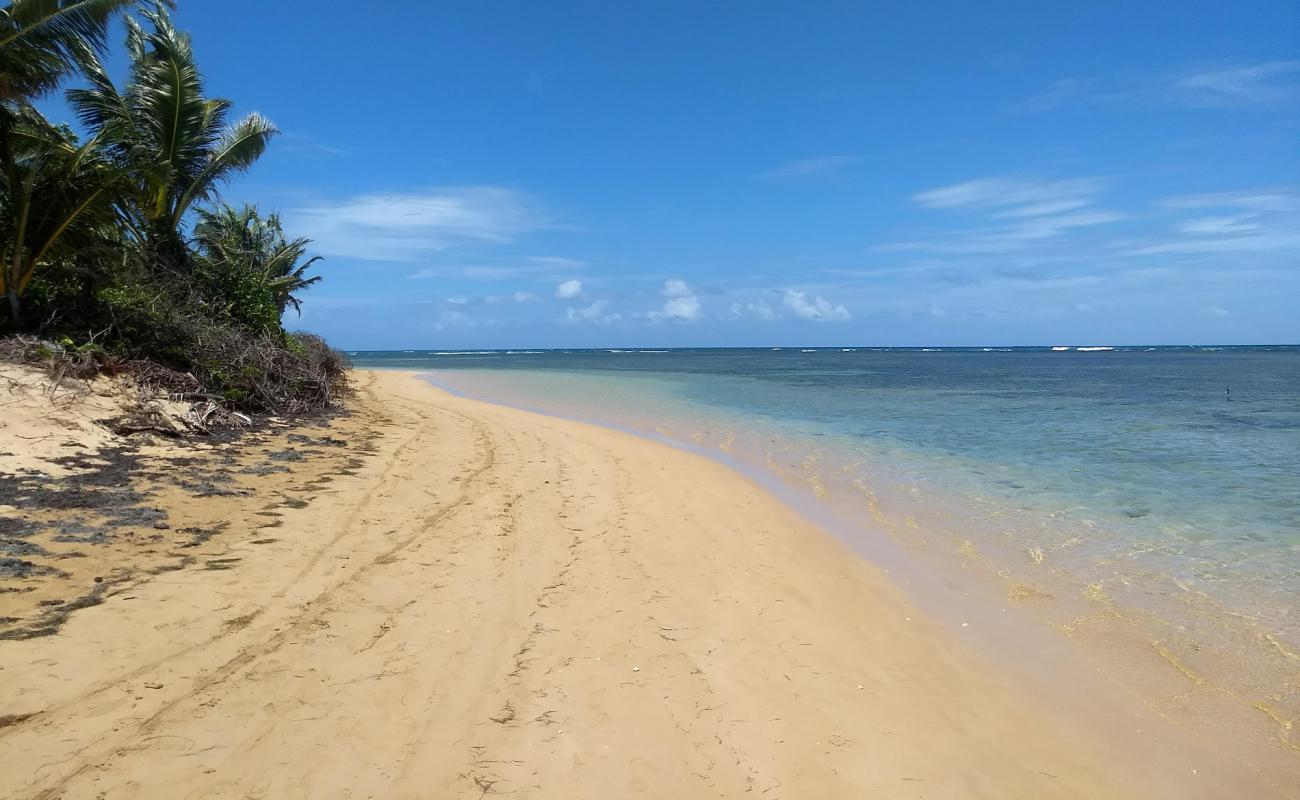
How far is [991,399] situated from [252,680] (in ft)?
87.1

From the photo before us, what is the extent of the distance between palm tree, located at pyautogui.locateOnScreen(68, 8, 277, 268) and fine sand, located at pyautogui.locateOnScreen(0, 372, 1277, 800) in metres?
10.4

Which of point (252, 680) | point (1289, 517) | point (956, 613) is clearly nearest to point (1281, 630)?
point (956, 613)

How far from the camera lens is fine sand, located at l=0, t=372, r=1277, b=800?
9.82 ft

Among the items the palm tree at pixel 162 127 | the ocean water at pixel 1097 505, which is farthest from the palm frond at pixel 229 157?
the ocean water at pixel 1097 505

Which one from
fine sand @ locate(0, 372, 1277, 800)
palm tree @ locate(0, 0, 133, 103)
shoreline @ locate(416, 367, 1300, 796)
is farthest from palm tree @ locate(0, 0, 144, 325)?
shoreline @ locate(416, 367, 1300, 796)

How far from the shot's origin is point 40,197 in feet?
33.1

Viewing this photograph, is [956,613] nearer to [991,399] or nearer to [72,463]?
[72,463]

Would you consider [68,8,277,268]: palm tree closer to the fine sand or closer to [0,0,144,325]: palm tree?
[0,0,144,325]: palm tree

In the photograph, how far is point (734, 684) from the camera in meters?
3.91

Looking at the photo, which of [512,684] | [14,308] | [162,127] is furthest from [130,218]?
[512,684]

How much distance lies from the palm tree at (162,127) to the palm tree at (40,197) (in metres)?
1.50

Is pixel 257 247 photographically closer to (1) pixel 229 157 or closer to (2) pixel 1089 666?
(1) pixel 229 157

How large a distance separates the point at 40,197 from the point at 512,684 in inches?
467

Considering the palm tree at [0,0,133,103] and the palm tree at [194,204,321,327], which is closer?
the palm tree at [0,0,133,103]
